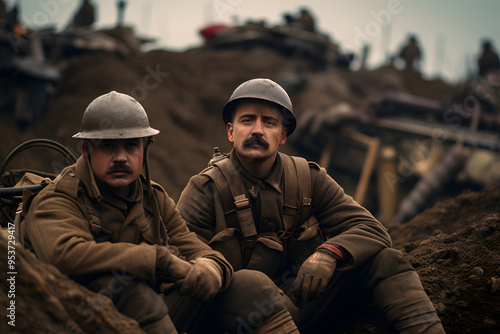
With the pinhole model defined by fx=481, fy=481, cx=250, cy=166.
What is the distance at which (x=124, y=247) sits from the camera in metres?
2.28

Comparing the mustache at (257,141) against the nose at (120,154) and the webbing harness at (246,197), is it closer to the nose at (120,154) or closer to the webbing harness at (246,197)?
the webbing harness at (246,197)

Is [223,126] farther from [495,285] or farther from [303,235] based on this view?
[495,285]

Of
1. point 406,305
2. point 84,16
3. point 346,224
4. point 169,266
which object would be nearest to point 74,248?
point 169,266

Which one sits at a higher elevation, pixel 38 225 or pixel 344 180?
pixel 38 225

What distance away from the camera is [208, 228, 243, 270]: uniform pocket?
3.17 m

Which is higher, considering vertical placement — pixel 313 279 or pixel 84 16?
pixel 84 16

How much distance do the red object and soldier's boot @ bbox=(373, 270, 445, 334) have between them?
17.7m

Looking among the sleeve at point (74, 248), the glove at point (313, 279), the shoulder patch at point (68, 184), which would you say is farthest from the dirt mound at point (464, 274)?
the shoulder patch at point (68, 184)

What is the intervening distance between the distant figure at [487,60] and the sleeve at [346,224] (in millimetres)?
15981

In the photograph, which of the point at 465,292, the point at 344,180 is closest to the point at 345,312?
the point at 465,292

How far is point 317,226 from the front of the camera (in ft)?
11.1

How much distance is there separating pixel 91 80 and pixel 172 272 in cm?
1225

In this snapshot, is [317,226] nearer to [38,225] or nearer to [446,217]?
[38,225]

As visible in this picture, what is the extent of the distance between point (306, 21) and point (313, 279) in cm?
1804
